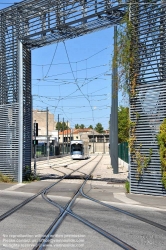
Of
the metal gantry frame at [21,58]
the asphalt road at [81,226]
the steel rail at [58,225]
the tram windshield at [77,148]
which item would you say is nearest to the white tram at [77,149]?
the tram windshield at [77,148]

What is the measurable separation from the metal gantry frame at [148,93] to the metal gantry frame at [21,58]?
349 centimetres

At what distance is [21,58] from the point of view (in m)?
19.2

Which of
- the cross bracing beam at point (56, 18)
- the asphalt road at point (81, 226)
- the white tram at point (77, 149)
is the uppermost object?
the cross bracing beam at point (56, 18)

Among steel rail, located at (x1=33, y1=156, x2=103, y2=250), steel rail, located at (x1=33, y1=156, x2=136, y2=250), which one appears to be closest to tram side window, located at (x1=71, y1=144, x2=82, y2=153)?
steel rail, located at (x1=33, y1=156, x2=103, y2=250)

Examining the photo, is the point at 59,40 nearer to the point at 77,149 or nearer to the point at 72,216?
the point at 72,216

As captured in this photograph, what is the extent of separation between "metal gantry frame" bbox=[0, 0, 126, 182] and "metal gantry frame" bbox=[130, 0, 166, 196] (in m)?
3.49

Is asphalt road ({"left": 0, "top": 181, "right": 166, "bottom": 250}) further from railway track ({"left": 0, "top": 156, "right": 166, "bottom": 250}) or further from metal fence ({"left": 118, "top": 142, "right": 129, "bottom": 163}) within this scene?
metal fence ({"left": 118, "top": 142, "right": 129, "bottom": 163})

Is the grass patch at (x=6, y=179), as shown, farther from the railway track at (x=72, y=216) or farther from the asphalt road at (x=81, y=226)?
the asphalt road at (x=81, y=226)

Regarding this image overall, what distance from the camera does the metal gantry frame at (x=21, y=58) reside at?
18.1 metres

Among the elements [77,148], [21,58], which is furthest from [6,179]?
[77,148]

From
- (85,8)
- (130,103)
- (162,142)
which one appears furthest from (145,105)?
(85,8)

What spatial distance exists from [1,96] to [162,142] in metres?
9.86

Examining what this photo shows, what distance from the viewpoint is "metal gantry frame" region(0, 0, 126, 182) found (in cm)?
1809

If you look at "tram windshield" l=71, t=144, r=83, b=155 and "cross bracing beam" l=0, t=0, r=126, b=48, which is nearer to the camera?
"cross bracing beam" l=0, t=0, r=126, b=48
